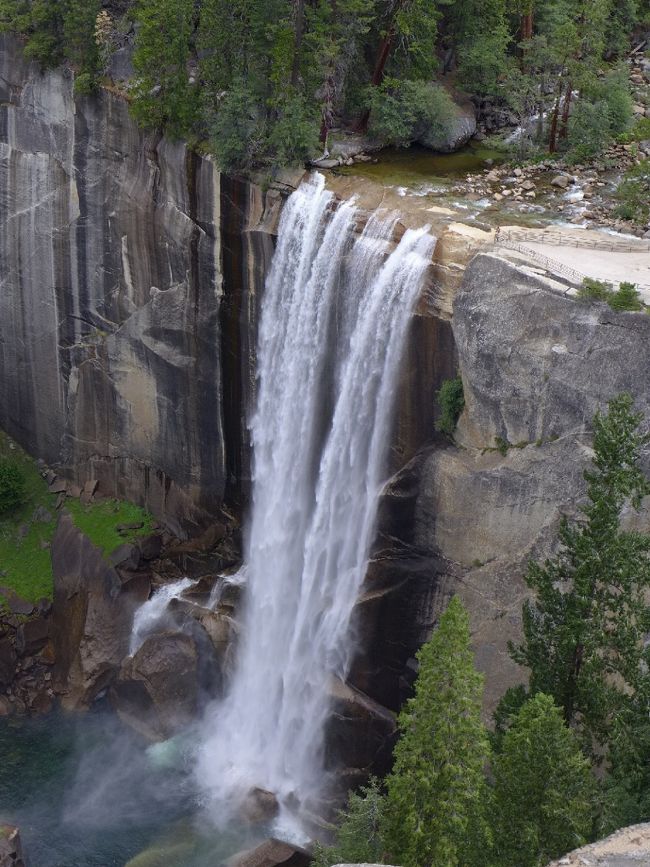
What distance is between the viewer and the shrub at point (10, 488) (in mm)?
36906

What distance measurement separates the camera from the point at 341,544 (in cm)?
2841

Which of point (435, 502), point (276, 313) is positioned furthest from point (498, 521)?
point (276, 313)

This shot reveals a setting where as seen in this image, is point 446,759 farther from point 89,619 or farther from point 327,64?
point 327,64

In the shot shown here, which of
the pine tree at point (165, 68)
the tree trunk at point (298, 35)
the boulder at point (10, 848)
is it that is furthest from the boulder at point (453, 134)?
the boulder at point (10, 848)

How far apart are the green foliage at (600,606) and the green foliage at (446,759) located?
102 inches

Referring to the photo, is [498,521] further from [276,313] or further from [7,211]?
[7,211]

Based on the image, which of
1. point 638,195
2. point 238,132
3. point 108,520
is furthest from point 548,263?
point 108,520

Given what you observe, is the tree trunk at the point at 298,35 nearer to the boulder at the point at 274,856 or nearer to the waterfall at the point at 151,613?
the waterfall at the point at 151,613

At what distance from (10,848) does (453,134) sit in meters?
23.1

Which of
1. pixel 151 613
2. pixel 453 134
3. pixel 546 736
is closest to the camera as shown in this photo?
pixel 546 736

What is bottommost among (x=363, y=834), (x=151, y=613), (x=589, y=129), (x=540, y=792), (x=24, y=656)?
(x=24, y=656)

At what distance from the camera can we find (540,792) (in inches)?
715

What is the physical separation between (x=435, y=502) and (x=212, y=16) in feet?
49.9

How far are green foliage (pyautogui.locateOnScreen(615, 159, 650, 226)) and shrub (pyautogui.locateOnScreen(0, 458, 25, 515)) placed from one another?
2182cm
